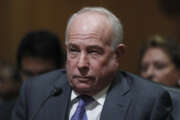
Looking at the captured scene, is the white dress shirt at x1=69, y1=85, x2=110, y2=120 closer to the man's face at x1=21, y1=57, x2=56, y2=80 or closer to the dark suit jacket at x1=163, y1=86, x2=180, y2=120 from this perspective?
the dark suit jacket at x1=163, y1=86, x2=180, y2=120

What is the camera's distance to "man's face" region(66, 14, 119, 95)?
1.88 m

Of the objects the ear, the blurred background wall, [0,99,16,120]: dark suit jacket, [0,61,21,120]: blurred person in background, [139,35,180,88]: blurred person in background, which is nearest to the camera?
the ear

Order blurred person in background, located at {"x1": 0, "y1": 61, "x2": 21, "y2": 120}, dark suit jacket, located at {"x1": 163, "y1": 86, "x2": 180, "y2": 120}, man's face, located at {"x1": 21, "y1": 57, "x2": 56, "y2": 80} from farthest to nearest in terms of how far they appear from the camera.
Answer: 1. blurred person in background, located at {"x1": 0, "y1": 61, "x2": 21, "y2": 120}
2. man's face, located at {"x1": 21, "y1": 57, "x2": 56, "y2": 80}
3. dark suit jacket, located at {"x1": 163, "y1": 86, "x2": 180, "y2": 120}

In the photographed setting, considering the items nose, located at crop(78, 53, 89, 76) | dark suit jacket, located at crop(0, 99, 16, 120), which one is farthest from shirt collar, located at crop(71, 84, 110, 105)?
dark suit jacket, located at crop(0, 99, 16, 120)

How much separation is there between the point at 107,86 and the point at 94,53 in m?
0.27

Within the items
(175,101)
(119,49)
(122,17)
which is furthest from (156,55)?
(122,17)

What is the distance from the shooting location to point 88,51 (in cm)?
189

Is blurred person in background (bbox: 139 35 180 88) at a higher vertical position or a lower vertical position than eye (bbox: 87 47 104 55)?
lower

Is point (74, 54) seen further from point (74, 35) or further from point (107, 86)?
point (107, 86)

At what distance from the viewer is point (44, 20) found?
15.7 feet

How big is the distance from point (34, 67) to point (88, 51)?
1.21 metres

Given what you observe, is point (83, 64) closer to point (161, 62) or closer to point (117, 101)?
point (117, 101)

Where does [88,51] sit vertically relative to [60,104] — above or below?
above

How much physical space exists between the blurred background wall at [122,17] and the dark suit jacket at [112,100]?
2515 millimetres
